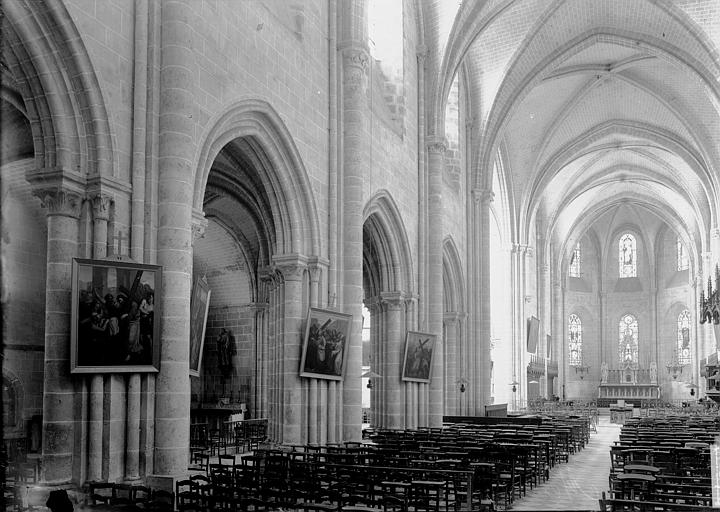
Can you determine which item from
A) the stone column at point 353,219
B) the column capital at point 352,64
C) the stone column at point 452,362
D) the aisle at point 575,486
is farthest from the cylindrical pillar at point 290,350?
the stone column at point 452,362

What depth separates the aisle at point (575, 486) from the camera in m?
13.1

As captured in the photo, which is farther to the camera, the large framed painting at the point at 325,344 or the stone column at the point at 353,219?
the stone column at the point at 353,219

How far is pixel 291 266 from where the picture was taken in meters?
18.7

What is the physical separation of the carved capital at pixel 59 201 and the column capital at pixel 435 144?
1689 cm

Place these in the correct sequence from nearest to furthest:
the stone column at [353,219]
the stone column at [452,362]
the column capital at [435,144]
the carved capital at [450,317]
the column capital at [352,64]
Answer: the stone column at [353,219] < the column capital at [352,64] < the column capital at [435,144] < the stone column at [452,362] < the carved capital at [450,317]

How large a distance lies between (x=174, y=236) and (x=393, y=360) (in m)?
13.1

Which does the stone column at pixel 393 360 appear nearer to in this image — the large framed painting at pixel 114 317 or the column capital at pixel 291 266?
the column capital at pixel 291 266

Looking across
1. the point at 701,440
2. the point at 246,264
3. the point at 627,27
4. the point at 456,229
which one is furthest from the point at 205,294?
the point at 627,27

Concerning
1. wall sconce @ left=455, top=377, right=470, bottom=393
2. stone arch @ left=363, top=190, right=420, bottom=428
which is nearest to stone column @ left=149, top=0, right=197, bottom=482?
stone arch @ left=363, top=190, right=420, bottom=428

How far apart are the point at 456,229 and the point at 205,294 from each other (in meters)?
18.9

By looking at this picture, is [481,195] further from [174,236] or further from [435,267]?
[174,236]

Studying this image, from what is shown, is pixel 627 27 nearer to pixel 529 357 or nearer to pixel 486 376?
pixel 486 376

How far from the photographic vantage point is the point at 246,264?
2825cm

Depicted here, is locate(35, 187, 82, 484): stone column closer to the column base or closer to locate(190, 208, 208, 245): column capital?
the column base
